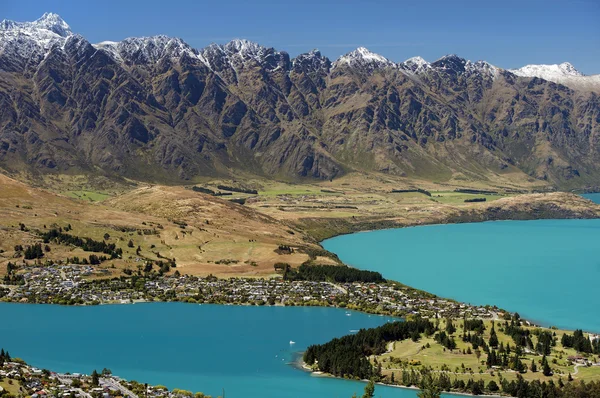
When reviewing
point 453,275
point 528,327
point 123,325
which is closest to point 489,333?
point 528,327

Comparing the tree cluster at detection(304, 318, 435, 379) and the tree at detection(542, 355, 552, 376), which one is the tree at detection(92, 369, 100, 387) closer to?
the tree cluster at detection(304, 318, 435, 379)

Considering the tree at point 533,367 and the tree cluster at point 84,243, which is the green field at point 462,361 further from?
the tree cluster at point 84,243

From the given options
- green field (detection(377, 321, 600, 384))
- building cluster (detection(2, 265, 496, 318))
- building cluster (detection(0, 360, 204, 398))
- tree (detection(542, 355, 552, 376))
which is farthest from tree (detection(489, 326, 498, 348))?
building cluster (detection(0, 360, 204, 398))

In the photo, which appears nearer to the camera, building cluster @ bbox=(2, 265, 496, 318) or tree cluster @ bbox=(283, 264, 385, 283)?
building cluster @ bbox=(2, 265, 496, 318)

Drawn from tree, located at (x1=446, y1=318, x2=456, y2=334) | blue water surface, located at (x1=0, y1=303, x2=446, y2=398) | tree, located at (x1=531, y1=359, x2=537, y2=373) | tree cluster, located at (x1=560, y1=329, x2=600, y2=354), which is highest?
tree cluster, located at (x1=560, y1=329, x2=600, y2=354)

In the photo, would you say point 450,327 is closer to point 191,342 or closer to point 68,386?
point 191,342

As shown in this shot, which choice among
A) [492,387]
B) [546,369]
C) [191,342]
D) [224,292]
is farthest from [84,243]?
[546,369]
